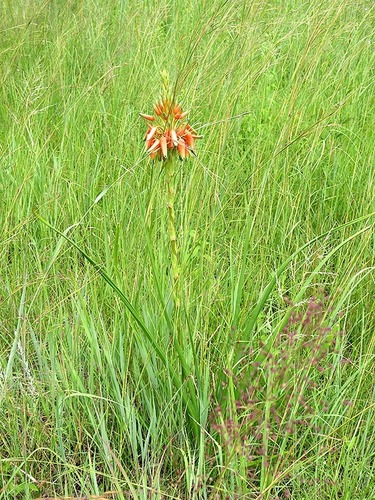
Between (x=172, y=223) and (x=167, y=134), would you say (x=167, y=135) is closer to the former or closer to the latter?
(x=167, y=134)

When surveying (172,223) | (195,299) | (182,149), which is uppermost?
(182,149)

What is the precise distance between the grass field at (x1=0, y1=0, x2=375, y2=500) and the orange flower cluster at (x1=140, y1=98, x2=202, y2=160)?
0.57ft

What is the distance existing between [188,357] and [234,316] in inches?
6.1

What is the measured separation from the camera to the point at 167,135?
5.30 ft

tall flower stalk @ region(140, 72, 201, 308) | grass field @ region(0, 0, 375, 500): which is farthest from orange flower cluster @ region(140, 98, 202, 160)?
grass field @ region(0, 0, 375, 500)

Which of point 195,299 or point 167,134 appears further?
point 195,299

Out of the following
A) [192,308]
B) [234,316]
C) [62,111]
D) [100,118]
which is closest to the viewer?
[234,316]

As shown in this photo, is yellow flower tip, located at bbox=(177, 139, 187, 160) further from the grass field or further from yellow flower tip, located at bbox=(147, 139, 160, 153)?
the grass field

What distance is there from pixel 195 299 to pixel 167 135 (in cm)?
59

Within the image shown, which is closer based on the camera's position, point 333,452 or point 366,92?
point 333,452

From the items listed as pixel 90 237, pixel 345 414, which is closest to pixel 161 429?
pixel 345 414

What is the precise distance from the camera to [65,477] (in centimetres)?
170

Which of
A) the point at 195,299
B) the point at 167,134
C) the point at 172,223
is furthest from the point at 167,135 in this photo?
the point at 195,299

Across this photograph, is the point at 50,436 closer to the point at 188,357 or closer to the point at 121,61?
the point at 188,357
